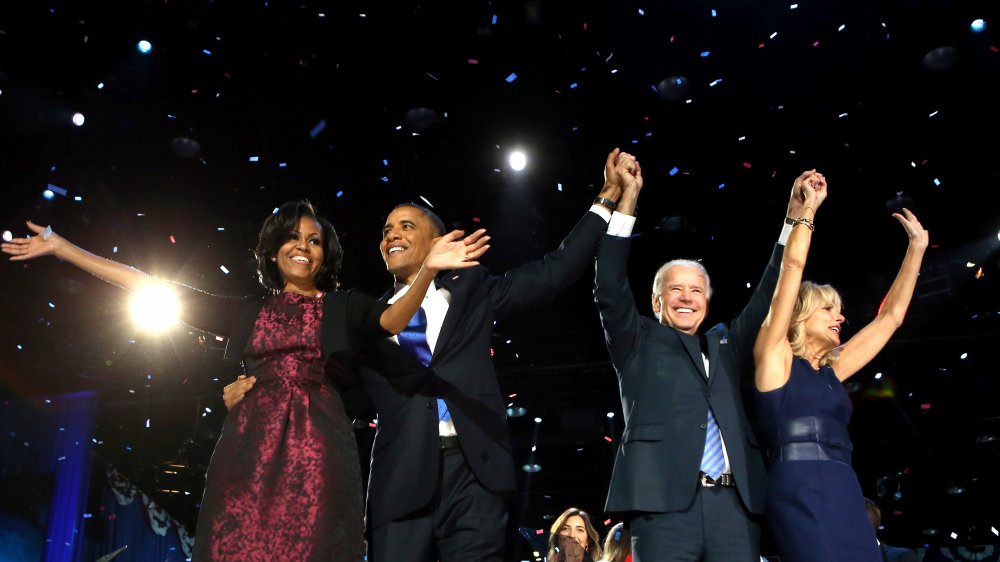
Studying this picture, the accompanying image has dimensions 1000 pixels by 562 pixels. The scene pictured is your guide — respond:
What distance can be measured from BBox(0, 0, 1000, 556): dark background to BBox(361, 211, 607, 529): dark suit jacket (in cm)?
275

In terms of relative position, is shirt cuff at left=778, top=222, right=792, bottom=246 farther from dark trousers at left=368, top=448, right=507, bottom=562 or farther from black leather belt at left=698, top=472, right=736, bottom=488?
dark trousers at left=368, top=448, right=507, bottom=562

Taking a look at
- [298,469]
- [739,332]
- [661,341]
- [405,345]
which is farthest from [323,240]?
[739,332]

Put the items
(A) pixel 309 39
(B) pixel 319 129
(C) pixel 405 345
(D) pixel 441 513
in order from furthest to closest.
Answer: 1. (B) pixel 319 129
2. (A) pixel 309 39
3. (C) pixel 405 345
4. (D) pixel 441 513

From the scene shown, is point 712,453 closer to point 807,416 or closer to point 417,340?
point 807,416

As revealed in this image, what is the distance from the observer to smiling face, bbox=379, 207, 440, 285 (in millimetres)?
2752

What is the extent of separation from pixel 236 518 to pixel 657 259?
19.5 feet

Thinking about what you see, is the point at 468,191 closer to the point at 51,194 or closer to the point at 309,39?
the point at 309,39

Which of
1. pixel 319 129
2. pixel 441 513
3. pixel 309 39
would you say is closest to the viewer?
pixel 441 513

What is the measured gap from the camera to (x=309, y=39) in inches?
199

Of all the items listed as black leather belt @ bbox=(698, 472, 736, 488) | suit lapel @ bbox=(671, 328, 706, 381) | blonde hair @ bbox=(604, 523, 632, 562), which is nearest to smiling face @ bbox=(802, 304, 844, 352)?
suit lapel @ bbox=(671, 328, 706, 381)

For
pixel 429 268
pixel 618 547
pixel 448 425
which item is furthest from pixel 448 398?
pixel 618 547

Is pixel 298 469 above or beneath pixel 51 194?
beneath

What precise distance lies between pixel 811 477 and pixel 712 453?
0.27 metres

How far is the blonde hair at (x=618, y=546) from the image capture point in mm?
4918
